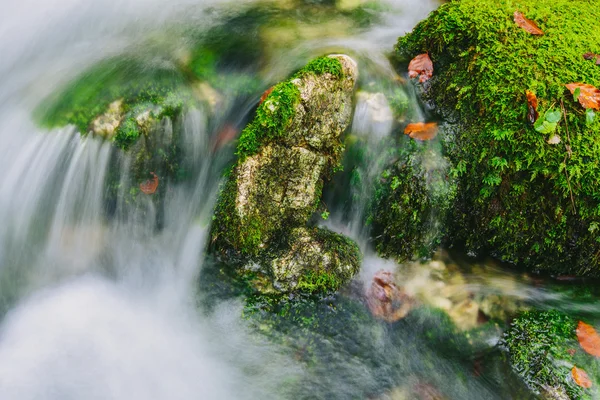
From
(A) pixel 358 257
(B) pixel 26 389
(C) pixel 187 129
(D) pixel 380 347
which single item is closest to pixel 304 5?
(C) pixel 187 129

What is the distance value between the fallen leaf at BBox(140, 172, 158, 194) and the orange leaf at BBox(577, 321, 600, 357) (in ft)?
13.9

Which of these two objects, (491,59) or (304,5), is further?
(304,5)

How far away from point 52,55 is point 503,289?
19.2ft

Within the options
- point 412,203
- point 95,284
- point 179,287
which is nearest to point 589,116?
point 412,203

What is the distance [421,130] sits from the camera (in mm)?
4414

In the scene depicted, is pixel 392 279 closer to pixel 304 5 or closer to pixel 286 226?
pixel 286 226

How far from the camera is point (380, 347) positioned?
4.08 meters

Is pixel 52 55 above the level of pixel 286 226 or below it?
above

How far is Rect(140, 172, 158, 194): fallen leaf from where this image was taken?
14.6ft

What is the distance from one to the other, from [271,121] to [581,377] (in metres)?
3.44

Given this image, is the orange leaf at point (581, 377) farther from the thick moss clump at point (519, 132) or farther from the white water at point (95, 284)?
the white water at point (95, 284)

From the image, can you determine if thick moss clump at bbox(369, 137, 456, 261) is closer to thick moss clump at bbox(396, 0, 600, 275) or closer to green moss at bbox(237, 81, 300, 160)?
thick moss clump at bbox(396, 0, 600, 275)

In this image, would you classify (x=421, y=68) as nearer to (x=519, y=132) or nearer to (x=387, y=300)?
(x=519, y=132)

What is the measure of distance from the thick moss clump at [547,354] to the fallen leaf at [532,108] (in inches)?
71.5
